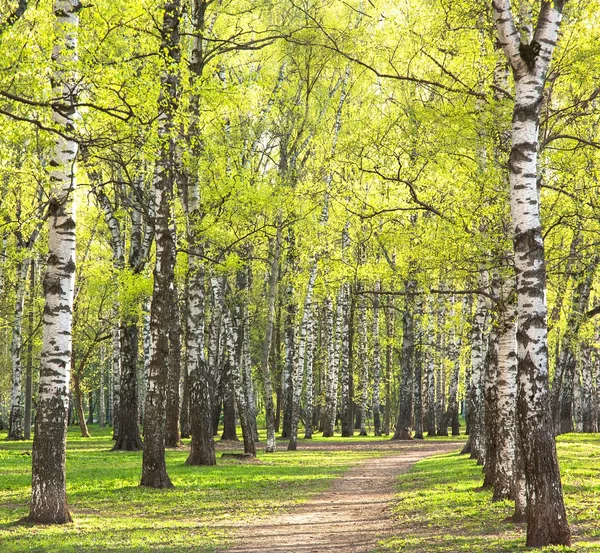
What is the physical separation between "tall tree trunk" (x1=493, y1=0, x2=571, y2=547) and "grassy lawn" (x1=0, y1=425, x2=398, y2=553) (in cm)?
429

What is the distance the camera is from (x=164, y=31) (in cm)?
1377

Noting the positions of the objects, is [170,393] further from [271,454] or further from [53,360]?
[53,360]

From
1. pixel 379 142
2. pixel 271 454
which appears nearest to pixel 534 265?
pixel 379 142

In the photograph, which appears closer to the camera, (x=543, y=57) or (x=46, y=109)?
(x=46, y=109)

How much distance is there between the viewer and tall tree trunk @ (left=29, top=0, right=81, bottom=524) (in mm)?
10234

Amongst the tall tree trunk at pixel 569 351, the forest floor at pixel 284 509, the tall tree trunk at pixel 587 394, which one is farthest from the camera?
the tall tree trunk at pixel 587 394

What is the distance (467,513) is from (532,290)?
4494mm

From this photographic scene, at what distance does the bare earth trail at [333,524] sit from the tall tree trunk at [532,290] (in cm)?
232

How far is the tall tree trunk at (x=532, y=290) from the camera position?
8195mm

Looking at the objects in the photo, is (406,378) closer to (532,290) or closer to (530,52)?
(532,290)

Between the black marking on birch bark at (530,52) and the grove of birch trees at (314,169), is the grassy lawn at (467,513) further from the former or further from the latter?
the black marking on birch bark at (530,52)

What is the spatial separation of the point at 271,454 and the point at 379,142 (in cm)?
1373

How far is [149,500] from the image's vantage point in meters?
12.9

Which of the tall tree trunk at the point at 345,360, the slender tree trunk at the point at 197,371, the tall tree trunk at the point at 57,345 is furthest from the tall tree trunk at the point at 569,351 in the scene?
the tall tree trunk at the point at 345,360
